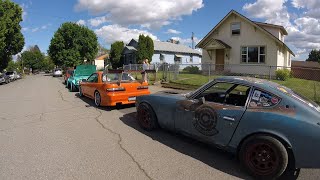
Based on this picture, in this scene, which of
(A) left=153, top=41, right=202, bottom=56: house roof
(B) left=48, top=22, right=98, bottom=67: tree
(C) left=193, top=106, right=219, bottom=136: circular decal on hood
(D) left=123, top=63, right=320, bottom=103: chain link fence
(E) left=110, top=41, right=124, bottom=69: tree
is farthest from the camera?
(B) left=48, top=22, right=98, bottom=67: tree

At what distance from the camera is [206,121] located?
4.82 m

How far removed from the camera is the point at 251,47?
933 inches

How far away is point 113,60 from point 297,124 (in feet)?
144

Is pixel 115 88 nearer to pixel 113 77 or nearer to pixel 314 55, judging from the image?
pixel 113 77

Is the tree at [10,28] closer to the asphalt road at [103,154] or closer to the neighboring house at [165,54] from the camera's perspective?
the neighboring house at [165,54]

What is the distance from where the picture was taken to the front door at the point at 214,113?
4.49m

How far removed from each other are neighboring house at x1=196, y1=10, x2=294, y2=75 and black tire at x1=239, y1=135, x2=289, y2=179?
17986mm

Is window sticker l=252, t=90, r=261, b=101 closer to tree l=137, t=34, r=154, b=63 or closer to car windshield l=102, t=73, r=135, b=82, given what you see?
car windshield l=102, t=73, r=135, b=82

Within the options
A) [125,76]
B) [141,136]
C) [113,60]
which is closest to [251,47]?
[125,76]

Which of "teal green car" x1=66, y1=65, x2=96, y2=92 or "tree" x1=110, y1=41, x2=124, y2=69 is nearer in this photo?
"teal green car" x1=66, y1=65, x2=96, y2=92

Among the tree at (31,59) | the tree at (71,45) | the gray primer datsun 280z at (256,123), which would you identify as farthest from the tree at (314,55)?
the tree at (31,59)

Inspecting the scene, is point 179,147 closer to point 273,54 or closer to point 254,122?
point 254,122

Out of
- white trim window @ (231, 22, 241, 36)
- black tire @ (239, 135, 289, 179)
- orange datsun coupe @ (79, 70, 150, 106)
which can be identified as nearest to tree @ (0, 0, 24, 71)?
white trim window @ (231, 22, 241, 36)

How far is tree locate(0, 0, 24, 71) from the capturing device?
115ft
